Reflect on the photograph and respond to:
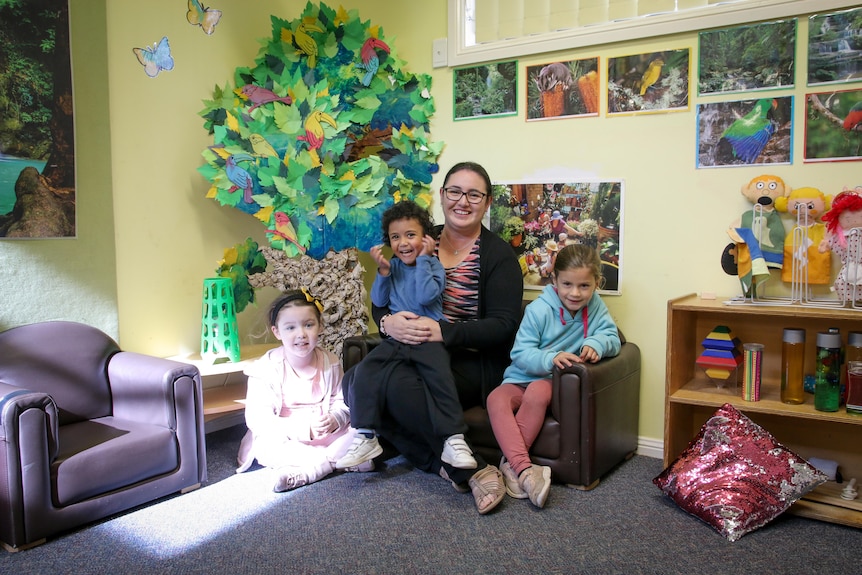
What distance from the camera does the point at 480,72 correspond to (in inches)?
129

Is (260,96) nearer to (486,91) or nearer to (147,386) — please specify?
(486,91)

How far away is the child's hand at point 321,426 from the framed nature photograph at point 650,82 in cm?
180

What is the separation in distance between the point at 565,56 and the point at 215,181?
5.51 feet

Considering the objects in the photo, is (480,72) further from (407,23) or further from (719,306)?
(719,306)

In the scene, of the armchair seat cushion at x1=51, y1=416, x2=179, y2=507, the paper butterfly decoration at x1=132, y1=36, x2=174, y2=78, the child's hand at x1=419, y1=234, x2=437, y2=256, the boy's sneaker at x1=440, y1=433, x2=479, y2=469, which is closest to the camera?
the armchair seat cushion at x1=51, y1=416, x2=179, y2=507

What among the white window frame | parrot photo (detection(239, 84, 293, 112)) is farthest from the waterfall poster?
the white window frame

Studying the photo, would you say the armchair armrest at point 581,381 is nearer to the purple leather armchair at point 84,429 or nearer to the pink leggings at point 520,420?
the pink leggings at point 520,420

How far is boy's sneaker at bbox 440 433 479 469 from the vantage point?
243 cm

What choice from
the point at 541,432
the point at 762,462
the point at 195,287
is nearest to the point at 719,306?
the point at 762,462

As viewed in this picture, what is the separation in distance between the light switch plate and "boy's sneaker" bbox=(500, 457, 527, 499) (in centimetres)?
200

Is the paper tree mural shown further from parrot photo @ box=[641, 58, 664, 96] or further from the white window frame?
parrot photo @ box=[641, 58, 664, 96]

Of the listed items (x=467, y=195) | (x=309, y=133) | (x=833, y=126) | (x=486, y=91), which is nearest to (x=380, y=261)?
(x=467, y=195)

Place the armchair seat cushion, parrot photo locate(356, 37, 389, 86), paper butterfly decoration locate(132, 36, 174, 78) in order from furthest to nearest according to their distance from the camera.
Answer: parrot photo locate(356, 37, 389, 86) → paper butterfly decoration locate(132, 36, 174, 78) → the armchair seat cushion

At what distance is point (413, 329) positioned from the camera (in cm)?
267
